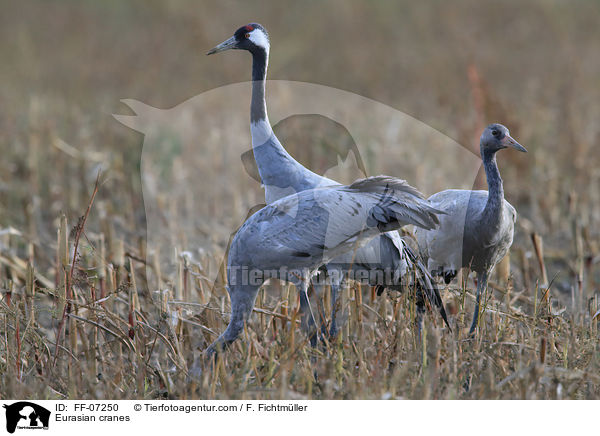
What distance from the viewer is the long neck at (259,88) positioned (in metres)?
3.61

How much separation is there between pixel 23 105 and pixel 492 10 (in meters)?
5.95

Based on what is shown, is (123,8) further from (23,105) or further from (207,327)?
(207,327)

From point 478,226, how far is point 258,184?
2.59 meters

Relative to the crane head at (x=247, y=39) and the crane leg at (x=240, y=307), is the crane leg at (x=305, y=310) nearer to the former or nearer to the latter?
the crane leg at (x=240, y=307)

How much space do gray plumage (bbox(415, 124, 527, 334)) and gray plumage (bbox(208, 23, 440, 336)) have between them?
0.69 ft

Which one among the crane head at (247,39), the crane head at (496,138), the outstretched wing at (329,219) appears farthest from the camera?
the crane head at (247,39)

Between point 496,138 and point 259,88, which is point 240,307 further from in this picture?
point 496,138

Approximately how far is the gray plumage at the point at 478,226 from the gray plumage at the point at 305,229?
538 mm

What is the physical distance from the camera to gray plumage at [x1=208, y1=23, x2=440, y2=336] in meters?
3.45
